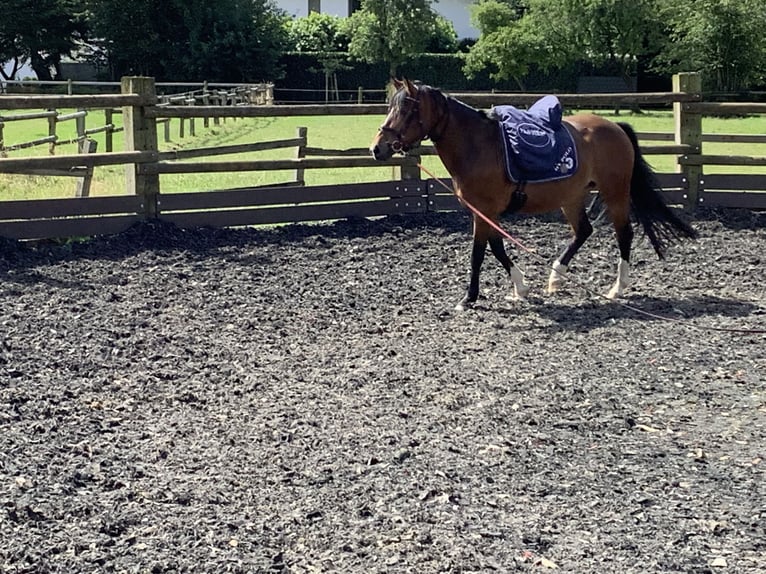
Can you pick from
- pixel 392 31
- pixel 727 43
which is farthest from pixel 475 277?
pixel 392 31

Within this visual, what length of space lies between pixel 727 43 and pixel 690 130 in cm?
2912

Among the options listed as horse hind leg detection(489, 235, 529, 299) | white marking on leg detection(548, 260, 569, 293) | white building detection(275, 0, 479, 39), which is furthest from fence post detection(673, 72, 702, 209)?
white building detection(275, 0, 479, 39)

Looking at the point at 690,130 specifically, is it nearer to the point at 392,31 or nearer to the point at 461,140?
the point at 461,140

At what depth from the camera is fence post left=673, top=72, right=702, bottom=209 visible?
1084cm

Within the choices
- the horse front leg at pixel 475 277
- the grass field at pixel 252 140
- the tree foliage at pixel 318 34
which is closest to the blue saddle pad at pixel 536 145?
the horse front leg at pixel 475 277

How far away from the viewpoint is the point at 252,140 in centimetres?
2058

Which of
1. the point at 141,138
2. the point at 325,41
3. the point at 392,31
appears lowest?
the point at 141,138

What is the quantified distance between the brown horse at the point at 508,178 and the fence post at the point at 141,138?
10.0ft

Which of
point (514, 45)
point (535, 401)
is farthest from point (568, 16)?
point (535, 401)

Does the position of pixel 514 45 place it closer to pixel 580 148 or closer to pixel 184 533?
pixel 580 148

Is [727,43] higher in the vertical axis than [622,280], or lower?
higher

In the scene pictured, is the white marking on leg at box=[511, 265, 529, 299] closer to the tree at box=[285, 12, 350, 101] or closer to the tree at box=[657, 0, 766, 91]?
the tree at box=[657, 0, 766, 91]

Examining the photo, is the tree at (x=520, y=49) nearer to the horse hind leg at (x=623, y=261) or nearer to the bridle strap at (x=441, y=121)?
the horse hind leg at (x=623, y=261)

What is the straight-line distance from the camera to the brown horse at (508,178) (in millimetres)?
7109
